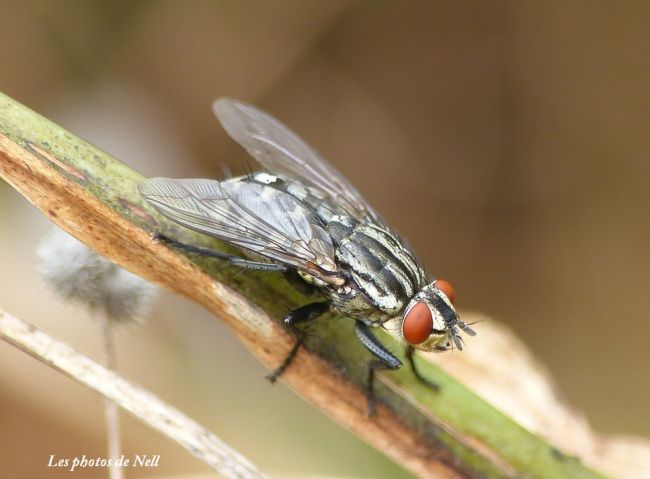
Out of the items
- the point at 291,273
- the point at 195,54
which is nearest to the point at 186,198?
the point at 291,273

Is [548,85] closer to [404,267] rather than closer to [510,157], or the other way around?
[510,157]

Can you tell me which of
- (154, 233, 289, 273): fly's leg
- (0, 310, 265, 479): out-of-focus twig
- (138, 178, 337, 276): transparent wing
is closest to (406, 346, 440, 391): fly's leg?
(138, 178, 337, 276): transparent wing

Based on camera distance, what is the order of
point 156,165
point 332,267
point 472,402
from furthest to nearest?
point 156,165
point 332,267
point 472,402

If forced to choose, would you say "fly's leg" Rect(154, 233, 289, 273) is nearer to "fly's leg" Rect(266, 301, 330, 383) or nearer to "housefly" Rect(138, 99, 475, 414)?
"housefly" Rect(138, 99, 475, 414)

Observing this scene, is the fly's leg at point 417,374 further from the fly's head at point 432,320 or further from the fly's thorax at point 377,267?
the fly's thorax at point 377,267

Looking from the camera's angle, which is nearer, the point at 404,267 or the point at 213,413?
the point at 404,267

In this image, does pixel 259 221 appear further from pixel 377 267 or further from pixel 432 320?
pixel 432 320

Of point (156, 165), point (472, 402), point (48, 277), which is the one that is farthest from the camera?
point (156, 165)
